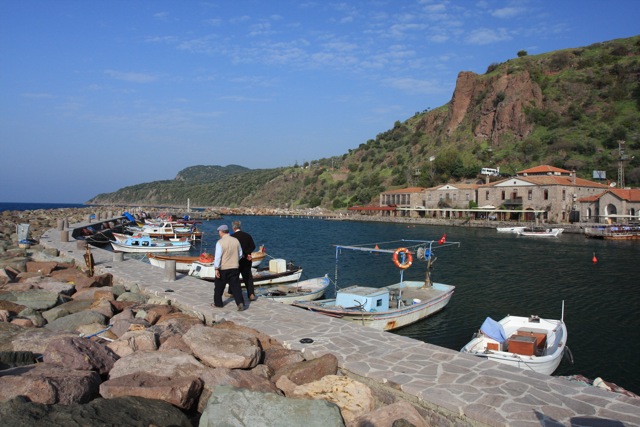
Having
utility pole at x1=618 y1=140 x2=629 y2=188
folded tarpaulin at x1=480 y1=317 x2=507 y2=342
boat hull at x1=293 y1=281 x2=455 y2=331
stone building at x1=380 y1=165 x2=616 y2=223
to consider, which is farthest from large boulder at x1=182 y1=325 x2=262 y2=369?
utility pole at x1=618 y1=140 x2=629 y2=188

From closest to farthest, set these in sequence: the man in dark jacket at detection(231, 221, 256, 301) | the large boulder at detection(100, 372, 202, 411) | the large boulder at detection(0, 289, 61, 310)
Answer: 1. the large boulder at detection(100, 372, 202, 411)
2. the man in dark jacket at detection(231, 221, 256, 301)
3. the large boulder at detection(0, 289, 61, 310)

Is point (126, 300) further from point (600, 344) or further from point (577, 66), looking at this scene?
point (577, 66)

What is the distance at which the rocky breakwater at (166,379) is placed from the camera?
553 centimetres

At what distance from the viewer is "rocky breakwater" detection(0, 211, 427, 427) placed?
5.53 metres

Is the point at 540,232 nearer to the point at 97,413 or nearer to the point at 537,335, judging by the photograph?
the point at 537,335

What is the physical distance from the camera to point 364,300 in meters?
15.4

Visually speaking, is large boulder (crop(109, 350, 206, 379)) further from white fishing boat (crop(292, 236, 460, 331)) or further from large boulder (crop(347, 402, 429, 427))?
white fishing boat (crop(292, 236, 460, 331))

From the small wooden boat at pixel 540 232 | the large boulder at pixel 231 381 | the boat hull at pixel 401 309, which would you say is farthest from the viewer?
the small wooden boat at pixel 540 232

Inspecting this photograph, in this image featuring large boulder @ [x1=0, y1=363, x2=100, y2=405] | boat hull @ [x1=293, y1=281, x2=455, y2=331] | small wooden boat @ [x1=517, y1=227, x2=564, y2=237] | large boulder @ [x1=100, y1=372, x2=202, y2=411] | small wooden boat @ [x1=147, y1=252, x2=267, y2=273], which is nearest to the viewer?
large boulder @ [x1=0, y1=363, x2=100, y2=405]

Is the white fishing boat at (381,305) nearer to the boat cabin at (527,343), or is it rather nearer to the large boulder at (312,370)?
the boat cabin at (527,343)

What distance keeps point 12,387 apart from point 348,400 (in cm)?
438

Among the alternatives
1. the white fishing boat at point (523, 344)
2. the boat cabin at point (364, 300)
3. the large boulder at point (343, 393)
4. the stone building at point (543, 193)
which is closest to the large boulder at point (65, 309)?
the large boulder at point (343, 393)

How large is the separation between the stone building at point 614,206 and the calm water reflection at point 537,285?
13.6 m

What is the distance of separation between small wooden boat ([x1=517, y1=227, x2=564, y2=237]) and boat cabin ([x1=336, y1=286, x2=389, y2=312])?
49334 millimetres
